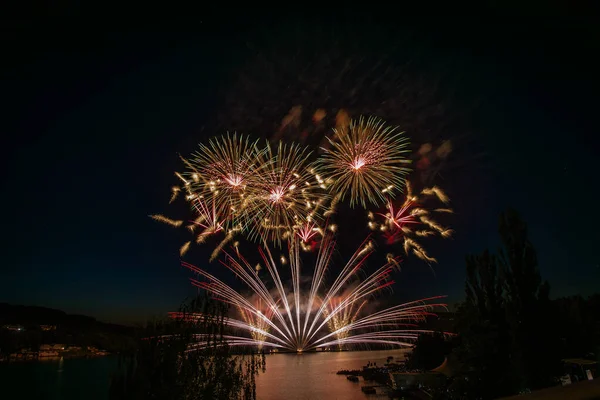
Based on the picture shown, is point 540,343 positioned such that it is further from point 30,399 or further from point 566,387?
point 30,399

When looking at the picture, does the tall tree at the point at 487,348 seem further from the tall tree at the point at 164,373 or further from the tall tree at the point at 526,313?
the tall tree at the point at 164,373

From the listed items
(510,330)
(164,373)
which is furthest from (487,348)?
(164,373)

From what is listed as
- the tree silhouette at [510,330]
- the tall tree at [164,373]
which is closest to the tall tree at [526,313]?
the tree silhouette at [510,330]

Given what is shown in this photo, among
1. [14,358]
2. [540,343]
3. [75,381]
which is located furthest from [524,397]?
[14,358]

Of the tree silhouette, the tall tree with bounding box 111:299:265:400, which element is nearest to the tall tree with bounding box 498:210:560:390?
the tree silhouette

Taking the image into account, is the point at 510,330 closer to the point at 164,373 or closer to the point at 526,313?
the point at 526,313

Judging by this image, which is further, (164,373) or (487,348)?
(487,348)

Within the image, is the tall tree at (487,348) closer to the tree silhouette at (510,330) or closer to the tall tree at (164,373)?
the tree silhouette at (510,330)

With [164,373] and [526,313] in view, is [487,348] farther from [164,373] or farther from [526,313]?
[164,373]

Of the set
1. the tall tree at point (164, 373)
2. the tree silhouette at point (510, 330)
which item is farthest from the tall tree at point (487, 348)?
the tall tree at point (164, 373)

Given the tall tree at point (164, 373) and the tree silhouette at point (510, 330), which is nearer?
the tall tree at point (164, 373)

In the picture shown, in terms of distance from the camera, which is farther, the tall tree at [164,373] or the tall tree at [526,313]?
the tall tree at [526,313]

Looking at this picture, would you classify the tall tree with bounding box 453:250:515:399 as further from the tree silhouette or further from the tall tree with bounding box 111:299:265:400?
the tall tree with bounding box 111:299:265:400

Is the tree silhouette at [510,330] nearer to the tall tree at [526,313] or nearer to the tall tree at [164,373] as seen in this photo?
the tall tree at [526,313]
